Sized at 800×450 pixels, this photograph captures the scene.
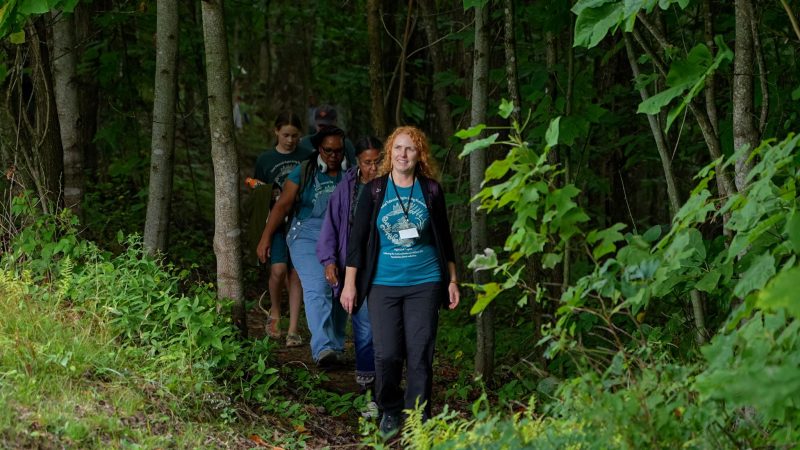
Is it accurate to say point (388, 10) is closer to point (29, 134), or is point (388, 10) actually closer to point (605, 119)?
point (605, 119)

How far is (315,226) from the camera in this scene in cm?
863

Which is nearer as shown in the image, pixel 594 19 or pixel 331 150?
pixel 594 19

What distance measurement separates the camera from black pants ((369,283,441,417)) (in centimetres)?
677

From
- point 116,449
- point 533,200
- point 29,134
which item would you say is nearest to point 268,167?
point 29,134

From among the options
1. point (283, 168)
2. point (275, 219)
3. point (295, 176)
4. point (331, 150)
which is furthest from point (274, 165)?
point (331, 150)

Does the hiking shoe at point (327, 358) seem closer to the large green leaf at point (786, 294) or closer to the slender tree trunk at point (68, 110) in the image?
the slender tree trunk at point (68, 110)

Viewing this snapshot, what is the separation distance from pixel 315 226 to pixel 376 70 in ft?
7.74

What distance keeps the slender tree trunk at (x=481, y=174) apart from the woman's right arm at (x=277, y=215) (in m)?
1.55

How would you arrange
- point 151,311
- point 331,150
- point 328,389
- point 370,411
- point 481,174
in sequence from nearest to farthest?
point 151,311 → point 370,411 → point 328,389 → point 331,150 → point 481,174

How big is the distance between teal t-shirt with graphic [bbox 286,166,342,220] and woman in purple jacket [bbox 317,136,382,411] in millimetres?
920

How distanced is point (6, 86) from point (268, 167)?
99.0 inches

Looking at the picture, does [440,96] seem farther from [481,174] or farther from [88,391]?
[88,391]

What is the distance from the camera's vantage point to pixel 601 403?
4.36 metres

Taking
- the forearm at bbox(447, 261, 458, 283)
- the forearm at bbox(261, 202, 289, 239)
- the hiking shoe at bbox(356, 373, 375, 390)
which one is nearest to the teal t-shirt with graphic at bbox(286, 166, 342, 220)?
the forearm at bbox(261, 202, 289, 239)
